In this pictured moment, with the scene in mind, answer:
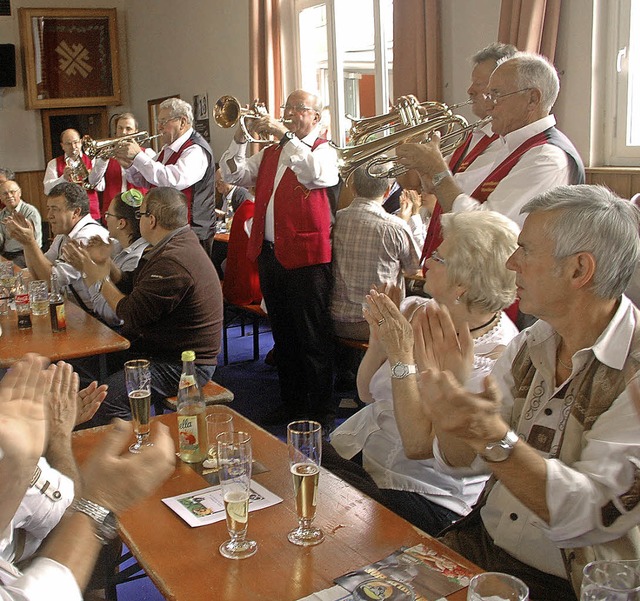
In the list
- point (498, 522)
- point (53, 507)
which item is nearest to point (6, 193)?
point (53, 507)

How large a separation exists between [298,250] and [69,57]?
293 inches

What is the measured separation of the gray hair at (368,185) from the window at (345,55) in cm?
187

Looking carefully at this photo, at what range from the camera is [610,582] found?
1120 millimetres

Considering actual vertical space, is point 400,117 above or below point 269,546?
above

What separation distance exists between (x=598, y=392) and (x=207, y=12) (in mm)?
7610

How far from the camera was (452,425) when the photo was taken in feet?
4.75

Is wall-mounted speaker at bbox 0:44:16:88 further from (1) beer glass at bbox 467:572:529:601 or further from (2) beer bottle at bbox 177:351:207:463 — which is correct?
(1) beer glass at bbox 467:572:529:601

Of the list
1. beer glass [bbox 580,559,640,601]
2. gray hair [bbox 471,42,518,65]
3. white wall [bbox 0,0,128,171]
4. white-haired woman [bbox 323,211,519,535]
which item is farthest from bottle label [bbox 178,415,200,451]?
white wall [bbox 0,0,128,171]

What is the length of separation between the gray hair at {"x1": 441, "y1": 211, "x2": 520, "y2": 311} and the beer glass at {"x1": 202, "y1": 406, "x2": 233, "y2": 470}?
0.76m

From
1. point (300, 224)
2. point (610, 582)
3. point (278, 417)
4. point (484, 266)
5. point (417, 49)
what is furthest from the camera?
point (417, 49)

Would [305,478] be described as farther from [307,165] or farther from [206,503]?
[307,165]

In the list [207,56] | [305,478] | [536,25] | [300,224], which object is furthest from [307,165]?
[207,56]

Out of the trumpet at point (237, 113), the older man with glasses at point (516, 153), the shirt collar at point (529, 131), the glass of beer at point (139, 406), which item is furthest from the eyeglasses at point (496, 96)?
the glass of beer at point (139, 406)

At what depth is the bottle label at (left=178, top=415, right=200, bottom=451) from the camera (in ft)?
6.44
